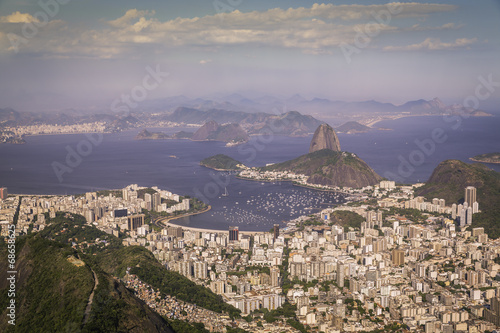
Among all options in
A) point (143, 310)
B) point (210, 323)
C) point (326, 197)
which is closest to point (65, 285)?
point (143, 310)

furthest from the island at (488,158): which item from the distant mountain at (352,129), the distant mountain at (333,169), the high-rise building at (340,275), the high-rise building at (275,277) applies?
the distant mountain at (352,129)

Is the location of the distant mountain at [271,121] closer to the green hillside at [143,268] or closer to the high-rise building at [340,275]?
the green hillside at [143,268]

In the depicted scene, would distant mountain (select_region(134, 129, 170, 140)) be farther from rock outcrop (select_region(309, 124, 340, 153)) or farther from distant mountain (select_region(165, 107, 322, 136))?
rock outcrop (select_region(309, 124, 340, 153))

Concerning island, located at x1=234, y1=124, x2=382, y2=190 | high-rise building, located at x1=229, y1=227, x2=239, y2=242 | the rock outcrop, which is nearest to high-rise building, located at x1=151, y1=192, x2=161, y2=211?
high-rise building, located at x1=229, y1=227, x2=239, y2=242

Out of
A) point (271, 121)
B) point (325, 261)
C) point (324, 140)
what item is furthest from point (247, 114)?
point (325, 261)

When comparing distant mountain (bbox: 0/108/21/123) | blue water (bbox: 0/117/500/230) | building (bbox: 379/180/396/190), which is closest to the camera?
blue water (bbox: 0/117/500/230)
